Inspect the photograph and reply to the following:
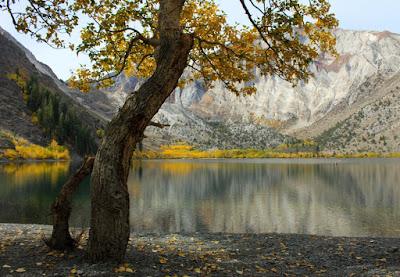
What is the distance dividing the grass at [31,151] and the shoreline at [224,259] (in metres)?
125

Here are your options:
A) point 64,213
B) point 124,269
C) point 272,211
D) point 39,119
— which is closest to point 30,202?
point 272,211

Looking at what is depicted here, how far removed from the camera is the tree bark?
11.0m

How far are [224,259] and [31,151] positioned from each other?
134526 millimetres

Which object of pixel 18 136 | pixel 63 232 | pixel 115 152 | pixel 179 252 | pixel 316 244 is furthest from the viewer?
pixel 18 136

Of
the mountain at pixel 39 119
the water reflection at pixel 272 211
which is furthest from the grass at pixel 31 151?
the water reflection at pixel 272 211

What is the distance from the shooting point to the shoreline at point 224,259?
382 inches

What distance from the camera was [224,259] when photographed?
1251 centimetres

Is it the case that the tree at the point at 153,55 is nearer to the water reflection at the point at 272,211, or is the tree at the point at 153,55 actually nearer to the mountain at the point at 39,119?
the water reflection at the point at 272,211

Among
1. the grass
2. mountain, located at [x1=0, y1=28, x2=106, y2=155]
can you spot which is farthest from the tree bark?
mountain, located at [x1=0, y1=28, x2=106, y2=155]

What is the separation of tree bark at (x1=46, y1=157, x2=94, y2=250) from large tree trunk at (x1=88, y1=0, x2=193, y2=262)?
1221 mm

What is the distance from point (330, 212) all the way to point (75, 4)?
39560 mm

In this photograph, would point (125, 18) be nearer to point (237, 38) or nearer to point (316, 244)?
point (237, 38)

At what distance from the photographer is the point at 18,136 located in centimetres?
13912

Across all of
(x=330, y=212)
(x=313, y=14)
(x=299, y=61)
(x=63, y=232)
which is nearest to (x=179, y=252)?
(x=63, y=232)
